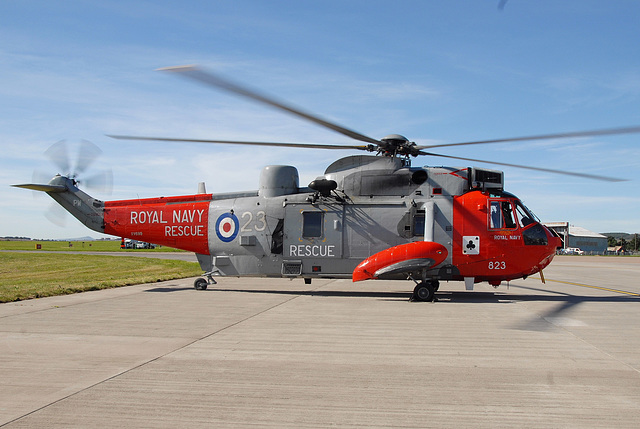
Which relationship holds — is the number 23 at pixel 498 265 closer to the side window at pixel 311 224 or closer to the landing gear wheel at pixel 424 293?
the landing gear wheel at pixel 424 293

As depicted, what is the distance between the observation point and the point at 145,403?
4535 mm

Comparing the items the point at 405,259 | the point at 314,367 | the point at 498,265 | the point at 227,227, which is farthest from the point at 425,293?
the point at 314,367

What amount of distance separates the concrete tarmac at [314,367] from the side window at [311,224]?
3506 millimetres

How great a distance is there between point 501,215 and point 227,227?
8.18m

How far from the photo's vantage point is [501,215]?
44.1ft

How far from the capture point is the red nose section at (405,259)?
→ 40.5 feet

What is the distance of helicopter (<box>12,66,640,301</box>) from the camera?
43.4ft

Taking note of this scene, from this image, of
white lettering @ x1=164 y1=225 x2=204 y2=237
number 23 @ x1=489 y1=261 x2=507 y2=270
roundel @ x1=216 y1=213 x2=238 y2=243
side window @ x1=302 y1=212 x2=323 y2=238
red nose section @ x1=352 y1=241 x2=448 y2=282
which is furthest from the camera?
white lettering @ x1=164 y1=225 x2=204 y2=237

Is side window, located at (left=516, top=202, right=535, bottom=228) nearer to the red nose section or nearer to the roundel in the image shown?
the red nose section

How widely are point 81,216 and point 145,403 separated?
13.6 m

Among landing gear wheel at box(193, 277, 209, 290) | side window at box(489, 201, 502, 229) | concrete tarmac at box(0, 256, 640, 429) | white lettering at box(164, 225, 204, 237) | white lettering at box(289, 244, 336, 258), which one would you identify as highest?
side window at box(489, 201, 502, 229)

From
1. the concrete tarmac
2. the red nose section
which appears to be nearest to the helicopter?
the red nose section

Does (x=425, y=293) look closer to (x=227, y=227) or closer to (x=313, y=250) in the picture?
(x=313, y=250)

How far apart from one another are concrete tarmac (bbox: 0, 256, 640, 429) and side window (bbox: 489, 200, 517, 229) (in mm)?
2913
